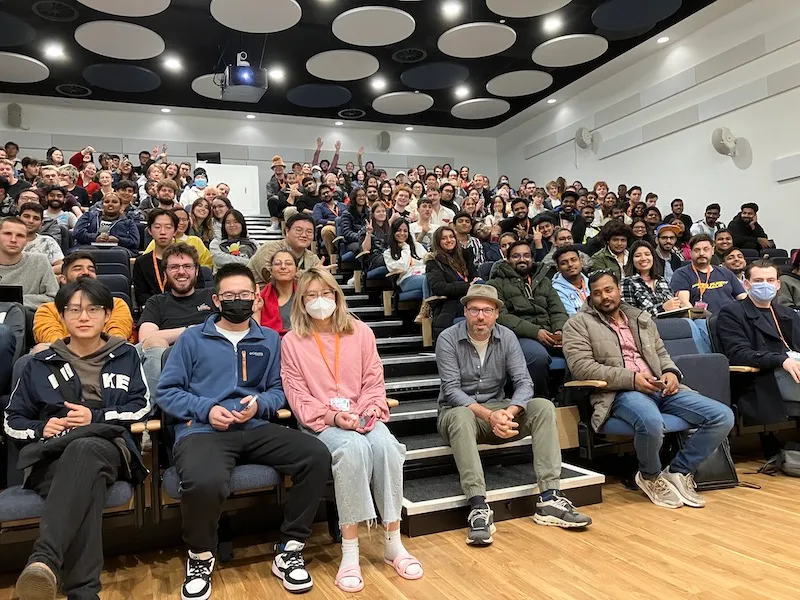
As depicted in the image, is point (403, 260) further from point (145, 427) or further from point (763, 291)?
point (145, 427)

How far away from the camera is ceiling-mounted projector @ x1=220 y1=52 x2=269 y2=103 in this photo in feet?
26.4

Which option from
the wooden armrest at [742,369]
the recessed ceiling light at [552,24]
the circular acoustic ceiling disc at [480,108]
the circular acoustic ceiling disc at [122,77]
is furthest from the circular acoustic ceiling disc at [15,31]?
the wooden armrest at [742,369]

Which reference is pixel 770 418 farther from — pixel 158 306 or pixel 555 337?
pixel 158 306

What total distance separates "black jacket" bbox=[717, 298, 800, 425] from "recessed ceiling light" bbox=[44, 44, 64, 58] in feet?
27.9

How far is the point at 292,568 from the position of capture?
2.04m

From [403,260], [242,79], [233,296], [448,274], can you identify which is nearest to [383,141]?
[242,79]

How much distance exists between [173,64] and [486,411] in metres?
7.99

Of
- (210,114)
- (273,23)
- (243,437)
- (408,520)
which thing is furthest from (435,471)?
(210,114)

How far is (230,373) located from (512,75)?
8.33 meters

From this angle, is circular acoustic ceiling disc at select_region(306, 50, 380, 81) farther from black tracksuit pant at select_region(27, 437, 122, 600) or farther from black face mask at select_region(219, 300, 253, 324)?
black tracksuit pant at select_region(27, 437, 122, 600)

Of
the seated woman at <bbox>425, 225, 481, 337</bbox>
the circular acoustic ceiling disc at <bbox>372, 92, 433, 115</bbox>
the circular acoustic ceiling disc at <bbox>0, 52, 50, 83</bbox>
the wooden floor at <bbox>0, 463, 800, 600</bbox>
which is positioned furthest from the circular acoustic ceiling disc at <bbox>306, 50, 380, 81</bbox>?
the wooden floor at <bbox>0, 463, 800, 600</bbox>

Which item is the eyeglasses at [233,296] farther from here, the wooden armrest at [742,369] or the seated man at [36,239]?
the wooden armrest at [742,369]

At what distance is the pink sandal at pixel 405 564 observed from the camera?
81.5 inches

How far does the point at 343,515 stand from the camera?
213 cm
